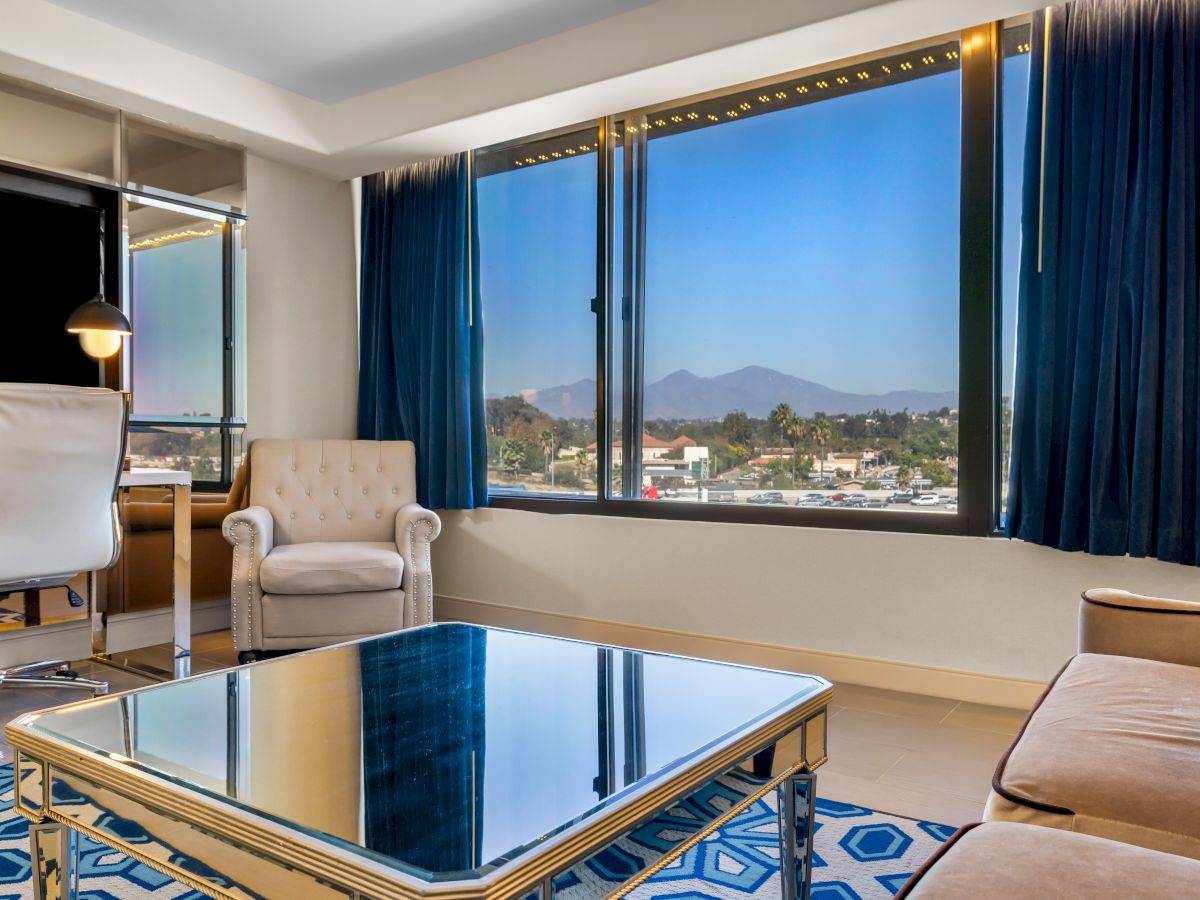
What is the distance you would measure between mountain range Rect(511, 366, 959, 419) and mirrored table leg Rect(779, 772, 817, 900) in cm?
211

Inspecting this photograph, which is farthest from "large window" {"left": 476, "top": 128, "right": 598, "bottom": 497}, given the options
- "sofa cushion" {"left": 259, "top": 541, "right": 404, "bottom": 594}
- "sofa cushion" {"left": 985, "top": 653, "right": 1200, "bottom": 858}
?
"sofa cushion" {"left": 985, "top": 653, "right": 1200, "bottom": 858}

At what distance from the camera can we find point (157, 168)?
4.03 metres

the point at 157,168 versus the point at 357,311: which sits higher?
the point at 157,168

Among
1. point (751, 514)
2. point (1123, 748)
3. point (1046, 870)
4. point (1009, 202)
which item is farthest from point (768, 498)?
point (1046, 870)

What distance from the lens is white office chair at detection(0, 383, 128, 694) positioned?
112 inches

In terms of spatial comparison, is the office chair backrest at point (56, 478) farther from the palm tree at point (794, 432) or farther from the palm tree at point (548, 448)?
the palm tree at point (794, 432)

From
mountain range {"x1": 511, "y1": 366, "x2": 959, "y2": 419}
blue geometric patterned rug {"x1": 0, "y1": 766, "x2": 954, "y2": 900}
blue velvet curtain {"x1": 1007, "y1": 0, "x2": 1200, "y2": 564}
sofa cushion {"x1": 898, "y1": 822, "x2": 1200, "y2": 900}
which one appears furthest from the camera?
mountain range {"x1": 511, "y1": 366, "x2": 959, "y2": 419}

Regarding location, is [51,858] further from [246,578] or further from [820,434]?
[820,434]

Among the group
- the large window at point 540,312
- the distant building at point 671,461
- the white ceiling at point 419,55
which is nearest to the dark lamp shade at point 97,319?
the white ceiling at point 419,55

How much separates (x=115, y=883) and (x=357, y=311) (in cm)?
357

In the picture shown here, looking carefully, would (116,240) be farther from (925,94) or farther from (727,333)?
(925,94)

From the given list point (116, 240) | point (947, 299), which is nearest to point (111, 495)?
point (116, 240)

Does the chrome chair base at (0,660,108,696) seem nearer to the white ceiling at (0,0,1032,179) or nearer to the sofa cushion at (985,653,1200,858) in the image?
the white ceiling at (0,0,1032,179)

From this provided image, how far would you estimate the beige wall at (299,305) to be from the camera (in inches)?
175
